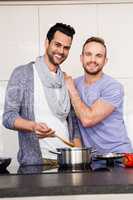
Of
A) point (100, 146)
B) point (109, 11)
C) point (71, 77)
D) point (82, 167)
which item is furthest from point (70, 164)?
point (109, 11)

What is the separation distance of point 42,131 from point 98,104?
304mm

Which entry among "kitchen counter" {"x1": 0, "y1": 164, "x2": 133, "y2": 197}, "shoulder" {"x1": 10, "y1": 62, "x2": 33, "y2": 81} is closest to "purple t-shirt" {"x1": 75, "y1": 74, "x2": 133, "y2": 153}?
"shoulder" {"x1": 10, "y1": 62, "x2": 33, "y2": 81}

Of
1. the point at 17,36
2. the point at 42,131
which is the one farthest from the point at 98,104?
the point at 17,36

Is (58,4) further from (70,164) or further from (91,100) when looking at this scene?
(70,164)

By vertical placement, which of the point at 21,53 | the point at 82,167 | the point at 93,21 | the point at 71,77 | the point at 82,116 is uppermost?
the point at 93,21

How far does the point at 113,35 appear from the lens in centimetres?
207

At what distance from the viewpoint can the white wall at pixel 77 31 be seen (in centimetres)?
204

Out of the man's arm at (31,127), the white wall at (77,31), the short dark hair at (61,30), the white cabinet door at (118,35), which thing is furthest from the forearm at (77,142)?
the short dark hair at (61,30)

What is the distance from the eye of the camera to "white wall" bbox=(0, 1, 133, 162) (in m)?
2.04

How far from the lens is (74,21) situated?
2072 millimetres

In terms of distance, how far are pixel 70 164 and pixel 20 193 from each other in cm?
48

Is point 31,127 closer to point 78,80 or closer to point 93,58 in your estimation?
point 78,80

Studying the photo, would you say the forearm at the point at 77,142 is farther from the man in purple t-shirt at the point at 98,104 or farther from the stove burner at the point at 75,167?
the stove burner at the point at 75,167

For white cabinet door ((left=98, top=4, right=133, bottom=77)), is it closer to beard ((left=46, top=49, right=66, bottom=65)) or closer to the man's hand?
beard ((left=46, top=49, right=66, bottom=65))
